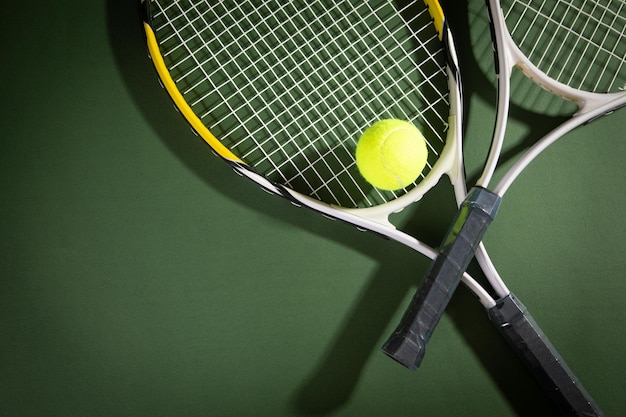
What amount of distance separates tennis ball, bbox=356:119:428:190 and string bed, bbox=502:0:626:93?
1.71 ft

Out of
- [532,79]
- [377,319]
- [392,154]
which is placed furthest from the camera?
[377,319]

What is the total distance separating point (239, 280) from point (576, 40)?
111cm

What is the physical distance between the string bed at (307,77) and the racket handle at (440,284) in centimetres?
25

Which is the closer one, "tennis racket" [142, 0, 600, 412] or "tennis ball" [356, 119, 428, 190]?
"tennis ball" [356, 119, 428, 190]

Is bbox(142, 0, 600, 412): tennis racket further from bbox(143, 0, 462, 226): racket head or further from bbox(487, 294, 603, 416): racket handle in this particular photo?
bbox(487, 294, 603, 416): racket handle

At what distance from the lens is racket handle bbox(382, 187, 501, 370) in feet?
3.65

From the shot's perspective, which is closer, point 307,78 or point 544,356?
point 544,356

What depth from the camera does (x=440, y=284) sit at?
3.68 feet

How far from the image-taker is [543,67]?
4.56ft

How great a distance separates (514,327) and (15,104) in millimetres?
1393

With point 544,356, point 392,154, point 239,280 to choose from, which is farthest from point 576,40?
point 239,280

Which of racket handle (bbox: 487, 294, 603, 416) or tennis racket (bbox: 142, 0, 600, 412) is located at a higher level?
tennis racket (bbox: 142, 0, 600, 412)

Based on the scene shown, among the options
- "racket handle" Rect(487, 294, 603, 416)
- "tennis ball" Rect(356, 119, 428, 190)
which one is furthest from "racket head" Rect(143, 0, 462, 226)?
"racket handle" Rect(487, 294, 603, 416)

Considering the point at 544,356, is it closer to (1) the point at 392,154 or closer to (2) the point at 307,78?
(1) the point at 392,154
